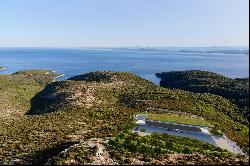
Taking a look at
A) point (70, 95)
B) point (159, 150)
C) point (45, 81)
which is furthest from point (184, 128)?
point (45, 81)

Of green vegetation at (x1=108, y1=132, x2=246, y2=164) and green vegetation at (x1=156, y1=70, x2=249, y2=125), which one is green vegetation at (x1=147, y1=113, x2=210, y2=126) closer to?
green vegetation at (x1=156, y1=70, x2=249, y2=125)

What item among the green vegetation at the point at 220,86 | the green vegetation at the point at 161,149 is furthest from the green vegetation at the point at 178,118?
the green vegetation at the point at 161,149

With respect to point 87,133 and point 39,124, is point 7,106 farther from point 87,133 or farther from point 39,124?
point 87,133

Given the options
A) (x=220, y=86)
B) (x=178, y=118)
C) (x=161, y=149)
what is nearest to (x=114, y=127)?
(x=178, y=118)

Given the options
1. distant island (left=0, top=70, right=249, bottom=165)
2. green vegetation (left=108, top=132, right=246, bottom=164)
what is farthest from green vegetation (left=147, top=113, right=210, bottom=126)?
green vegetation (left=108, top=132, right=246, bottom=164)

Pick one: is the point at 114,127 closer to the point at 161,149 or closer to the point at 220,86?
the point at 161,149
